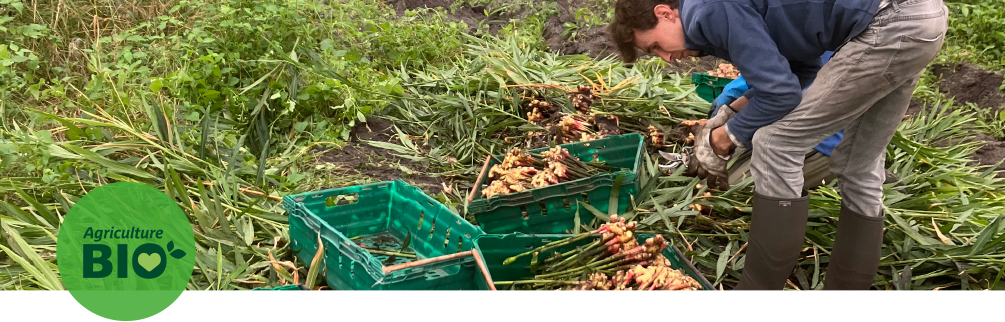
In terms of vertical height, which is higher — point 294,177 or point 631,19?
point 631,19

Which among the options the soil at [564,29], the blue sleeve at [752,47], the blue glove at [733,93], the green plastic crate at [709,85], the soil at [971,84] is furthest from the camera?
the soil at [564,29]

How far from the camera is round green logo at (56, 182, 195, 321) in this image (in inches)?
81.7

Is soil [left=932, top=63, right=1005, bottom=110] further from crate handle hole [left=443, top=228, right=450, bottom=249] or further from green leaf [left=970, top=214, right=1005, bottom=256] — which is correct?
crate handle hole [left=443, top=228, right=450, bottom=249]

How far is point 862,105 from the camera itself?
80.8 inches

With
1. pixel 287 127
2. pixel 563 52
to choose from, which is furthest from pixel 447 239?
pixel 563 52

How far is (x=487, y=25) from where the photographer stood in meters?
5.24

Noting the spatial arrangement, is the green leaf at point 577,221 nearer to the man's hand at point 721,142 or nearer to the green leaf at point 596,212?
the green leaf at point 596,212

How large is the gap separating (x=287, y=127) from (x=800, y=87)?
2.36 metres

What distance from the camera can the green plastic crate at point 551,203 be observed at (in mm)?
2551

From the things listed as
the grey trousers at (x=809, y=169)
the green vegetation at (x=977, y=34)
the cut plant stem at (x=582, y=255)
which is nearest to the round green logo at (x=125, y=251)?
the cut plant stem at (x=582, y=255)

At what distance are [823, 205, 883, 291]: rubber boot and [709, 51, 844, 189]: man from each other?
0.35 metres

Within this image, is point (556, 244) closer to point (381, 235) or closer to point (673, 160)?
point (381, 235)

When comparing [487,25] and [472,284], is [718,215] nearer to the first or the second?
[472,284]

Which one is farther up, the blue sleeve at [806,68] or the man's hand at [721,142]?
the blue sleeve at [806,68]
